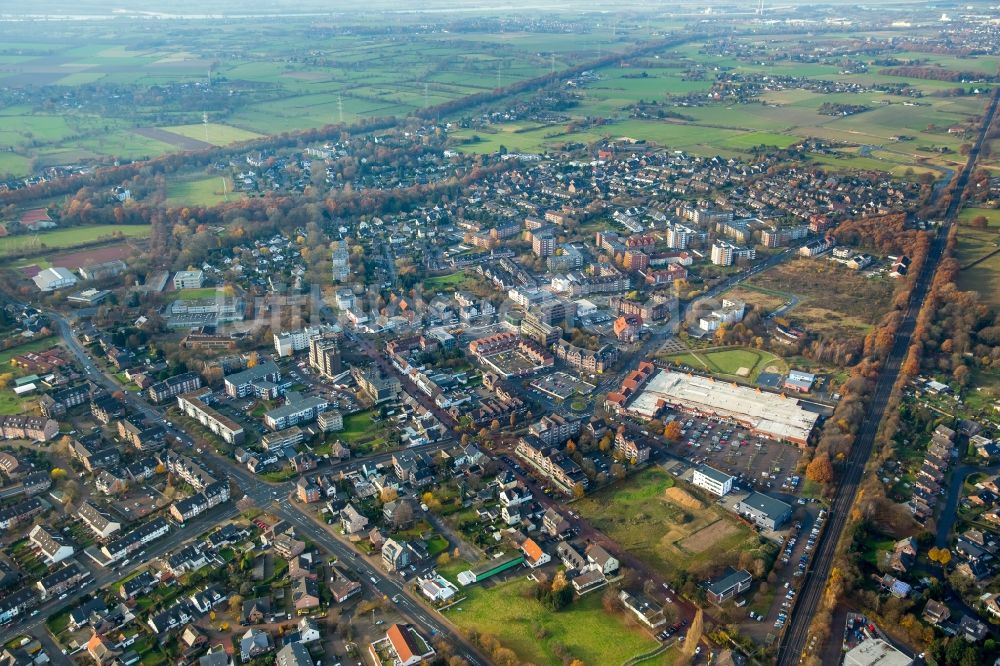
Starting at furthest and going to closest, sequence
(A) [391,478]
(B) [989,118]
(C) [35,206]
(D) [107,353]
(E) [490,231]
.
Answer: (B) [989,118] < (C) [35,206] < (E) [490,231] < (D) [107,353] < (A) [391,478]

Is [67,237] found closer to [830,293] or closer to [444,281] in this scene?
[444,281]

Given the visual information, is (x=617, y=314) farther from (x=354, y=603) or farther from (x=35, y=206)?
(x=35, y=206)

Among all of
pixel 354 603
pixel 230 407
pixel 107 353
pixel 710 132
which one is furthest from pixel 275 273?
pixel 710 132

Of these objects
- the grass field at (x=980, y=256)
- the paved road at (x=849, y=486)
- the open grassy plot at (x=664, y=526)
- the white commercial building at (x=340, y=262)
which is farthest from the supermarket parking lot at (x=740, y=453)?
the white commercial building at (x=340, y=262)

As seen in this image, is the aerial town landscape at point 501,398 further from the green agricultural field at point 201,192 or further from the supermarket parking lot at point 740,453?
the green agricultural field at point 201,192

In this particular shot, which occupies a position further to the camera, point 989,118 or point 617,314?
point 989,118

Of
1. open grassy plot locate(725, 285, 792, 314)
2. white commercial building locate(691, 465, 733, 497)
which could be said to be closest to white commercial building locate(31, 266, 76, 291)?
white commercial building locate(691, 465, 733, 497)

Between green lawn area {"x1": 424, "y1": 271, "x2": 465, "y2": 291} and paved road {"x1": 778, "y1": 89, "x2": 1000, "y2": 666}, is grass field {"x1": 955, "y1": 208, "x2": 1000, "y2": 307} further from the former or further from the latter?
green lawn area {"x1": 424, "y1": 271, "x2": 465, "y2": 291}
